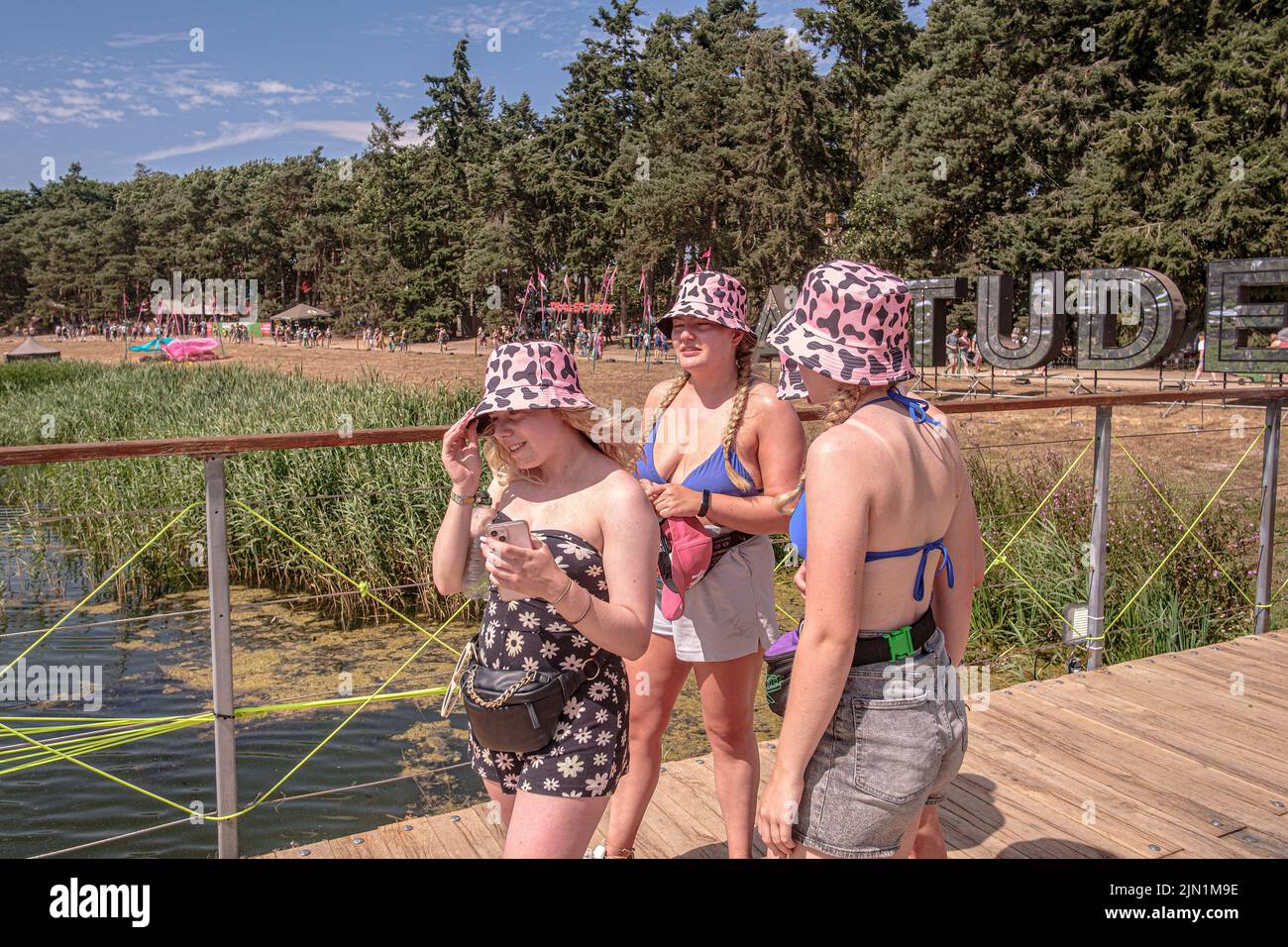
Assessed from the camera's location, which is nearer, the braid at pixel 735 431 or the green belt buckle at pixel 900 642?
the green belt buckle at pixel 900 642

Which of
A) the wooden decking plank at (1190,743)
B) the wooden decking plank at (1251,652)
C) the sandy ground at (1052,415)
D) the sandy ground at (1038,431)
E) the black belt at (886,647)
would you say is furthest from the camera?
the sandy ground at (1052,415)

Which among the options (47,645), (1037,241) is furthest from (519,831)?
(1037,241)

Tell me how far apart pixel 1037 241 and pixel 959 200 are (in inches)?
121

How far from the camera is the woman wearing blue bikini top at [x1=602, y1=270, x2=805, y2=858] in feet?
8.92

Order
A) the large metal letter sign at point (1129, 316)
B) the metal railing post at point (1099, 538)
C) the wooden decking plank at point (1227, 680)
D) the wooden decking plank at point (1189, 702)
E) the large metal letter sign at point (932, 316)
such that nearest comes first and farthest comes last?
the wooden decking plank at point (1189, 702) < the wooden decking plank at point (1227, 680) < the metal railing post at point (1099, 538) < the large metal letter sign at point (1129, 316) < the large metal letter sign at point (932, 316)

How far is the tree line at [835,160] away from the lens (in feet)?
96.9

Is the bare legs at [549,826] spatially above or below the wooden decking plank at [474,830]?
above

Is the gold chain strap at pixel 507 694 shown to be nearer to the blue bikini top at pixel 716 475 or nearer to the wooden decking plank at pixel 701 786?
the blue bikini top at pixel 716 475

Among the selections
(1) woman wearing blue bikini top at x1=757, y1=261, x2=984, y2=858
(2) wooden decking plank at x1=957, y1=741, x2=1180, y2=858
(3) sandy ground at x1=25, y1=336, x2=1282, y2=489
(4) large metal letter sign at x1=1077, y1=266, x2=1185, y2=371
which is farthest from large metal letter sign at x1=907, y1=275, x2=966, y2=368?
(1) woman wearing blue bikini top at x1=757, y1=261, x2=984, y2=858

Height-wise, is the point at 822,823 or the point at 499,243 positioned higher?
the point at 499,243

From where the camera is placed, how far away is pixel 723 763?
282cm

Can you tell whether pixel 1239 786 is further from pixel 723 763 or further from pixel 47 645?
pixel 47 645

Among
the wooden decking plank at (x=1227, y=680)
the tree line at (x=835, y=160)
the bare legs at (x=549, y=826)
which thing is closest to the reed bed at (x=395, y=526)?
the wooden decking plank at (x=1227, y=680)

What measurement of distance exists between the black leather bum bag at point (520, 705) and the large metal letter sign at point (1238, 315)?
19379 mm
